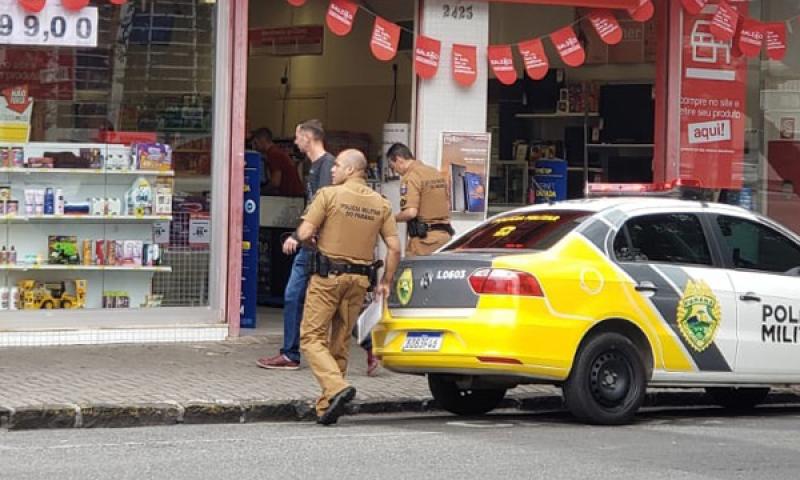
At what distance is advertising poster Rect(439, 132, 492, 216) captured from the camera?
15.3 meters

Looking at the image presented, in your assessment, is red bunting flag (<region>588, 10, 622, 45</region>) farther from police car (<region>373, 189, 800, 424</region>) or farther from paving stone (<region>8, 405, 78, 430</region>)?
paving stone (<region>8, 405, 78, 430</region>)

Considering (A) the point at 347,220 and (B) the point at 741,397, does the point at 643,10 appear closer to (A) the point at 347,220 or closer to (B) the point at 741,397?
(B) the point at 741,397

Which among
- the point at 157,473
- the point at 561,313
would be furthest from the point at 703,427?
the point at 157,473

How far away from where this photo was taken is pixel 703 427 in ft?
35.5

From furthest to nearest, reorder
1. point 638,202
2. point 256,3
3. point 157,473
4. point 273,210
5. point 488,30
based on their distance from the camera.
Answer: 1. point 256,3
2. point 273,210
3. point 488,30
4. point 638,202
5. point 157,473

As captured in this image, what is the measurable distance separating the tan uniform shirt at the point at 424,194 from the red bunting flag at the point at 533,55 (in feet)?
8.54

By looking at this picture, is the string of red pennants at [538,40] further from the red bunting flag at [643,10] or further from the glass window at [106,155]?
the glass window at [106,155]

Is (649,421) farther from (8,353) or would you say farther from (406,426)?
(8,353)

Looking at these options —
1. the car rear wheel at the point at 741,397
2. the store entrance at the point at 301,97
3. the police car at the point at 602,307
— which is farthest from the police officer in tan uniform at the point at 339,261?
the store entrance at the point at 301,97

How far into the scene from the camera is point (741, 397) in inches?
490

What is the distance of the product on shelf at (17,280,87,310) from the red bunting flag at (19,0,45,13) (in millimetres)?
2538

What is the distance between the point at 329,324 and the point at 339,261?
0.48 meters

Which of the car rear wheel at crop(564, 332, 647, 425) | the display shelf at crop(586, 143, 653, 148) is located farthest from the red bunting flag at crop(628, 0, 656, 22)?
the car rear wheel at crop(564, 332, 647, 425)

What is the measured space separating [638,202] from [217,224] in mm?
4861
